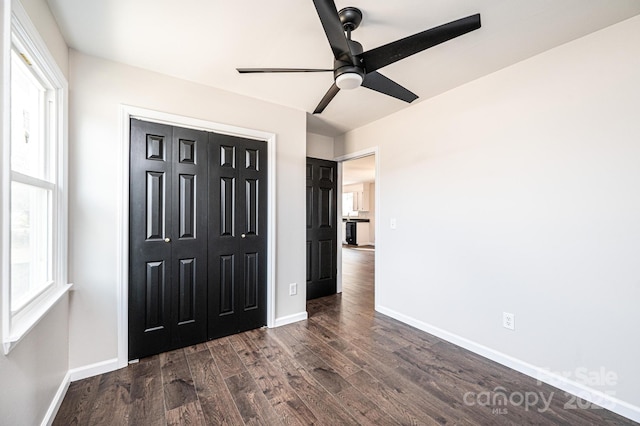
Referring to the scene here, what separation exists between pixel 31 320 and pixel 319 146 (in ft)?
11.0

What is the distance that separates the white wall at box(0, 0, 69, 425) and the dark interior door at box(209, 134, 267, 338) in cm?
101

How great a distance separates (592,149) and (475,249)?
3.45 ft

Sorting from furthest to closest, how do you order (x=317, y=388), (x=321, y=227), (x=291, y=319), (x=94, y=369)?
(x=321, y=227) → (x=291, y=319) → (x=94, y=369) → (x=317, y=388)

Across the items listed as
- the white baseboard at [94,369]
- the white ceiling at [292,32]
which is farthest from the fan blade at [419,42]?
the white baseboard at [94,369]

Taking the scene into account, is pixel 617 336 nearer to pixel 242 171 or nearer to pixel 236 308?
pixel 236 308

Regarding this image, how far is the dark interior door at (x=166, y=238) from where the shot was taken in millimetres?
2127

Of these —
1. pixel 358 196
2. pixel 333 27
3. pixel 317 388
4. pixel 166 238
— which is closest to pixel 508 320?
pixel 317 388

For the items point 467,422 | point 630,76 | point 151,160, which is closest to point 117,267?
point 151,160

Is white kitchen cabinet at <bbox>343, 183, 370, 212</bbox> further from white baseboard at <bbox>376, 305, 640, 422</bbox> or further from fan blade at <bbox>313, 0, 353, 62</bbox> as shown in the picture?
fan blade at <bbox>313, 0, 353, 62</bbox>

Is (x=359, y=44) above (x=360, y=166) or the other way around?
the other way around

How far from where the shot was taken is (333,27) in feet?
4.20

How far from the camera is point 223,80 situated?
2363mm

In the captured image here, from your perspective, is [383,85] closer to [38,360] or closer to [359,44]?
[359,44]

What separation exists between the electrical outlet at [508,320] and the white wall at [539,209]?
0.11ft
